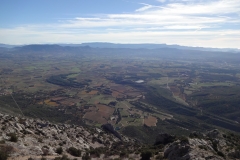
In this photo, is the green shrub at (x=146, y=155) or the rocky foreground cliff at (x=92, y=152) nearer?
the rocky foreground cliff at (x=92, y=152)

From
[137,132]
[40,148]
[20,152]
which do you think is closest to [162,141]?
[40,148]

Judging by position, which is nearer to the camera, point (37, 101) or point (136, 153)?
point (136, 153)

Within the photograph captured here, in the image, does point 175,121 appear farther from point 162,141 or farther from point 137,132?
point 162,141

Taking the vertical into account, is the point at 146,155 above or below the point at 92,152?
above

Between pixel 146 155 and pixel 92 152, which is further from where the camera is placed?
pixel 92 152

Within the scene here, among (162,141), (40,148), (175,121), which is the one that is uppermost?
(40,148)

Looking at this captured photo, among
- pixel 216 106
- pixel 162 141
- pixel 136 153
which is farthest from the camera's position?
pixel 216 106

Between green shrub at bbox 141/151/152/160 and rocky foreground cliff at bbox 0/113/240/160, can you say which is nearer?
rocky foreground cliff at bbox 0/113/240/160

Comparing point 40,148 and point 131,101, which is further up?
point 40,148

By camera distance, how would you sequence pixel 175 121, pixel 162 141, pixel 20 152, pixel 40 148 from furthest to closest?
1. pixel 175 121
2. pixel 162 141
3. pixel 40 148
4. pixel 20 152

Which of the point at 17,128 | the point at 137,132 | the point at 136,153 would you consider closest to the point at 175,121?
the point at 137,132
